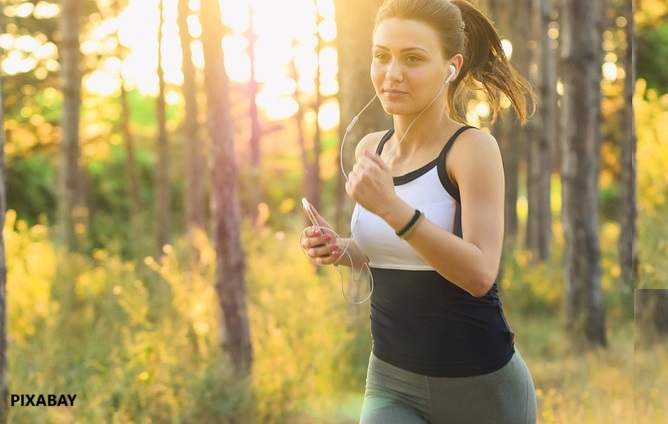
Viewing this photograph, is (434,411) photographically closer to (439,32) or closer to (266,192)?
(439,32)

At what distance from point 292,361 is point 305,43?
60.7 ft

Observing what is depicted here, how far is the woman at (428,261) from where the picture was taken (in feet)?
8.80

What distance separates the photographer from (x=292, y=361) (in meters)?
7.04

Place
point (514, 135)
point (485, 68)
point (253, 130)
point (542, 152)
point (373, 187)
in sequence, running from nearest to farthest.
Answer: point (373, 187) → point (485, 68) → point (542, 152) → point (514, 135) → point (253, 130)

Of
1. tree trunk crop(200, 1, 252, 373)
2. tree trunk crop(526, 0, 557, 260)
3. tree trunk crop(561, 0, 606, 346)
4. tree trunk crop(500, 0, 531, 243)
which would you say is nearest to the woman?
tree trunk crop(200, 1, 252, 373)

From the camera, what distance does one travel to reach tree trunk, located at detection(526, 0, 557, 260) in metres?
14.3

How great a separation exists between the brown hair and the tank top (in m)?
0.34

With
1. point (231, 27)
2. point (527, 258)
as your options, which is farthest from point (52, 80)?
point (527, 258)

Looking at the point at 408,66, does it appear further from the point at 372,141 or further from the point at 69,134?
the point at 69,134

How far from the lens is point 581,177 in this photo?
9461mm

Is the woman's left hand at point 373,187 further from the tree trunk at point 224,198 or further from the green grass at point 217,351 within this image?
the tree trunk at point 224,198

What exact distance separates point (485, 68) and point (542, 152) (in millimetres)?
11855

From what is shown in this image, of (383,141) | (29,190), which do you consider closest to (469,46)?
(383,141)

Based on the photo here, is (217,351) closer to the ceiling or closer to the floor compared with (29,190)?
closer to the floor
